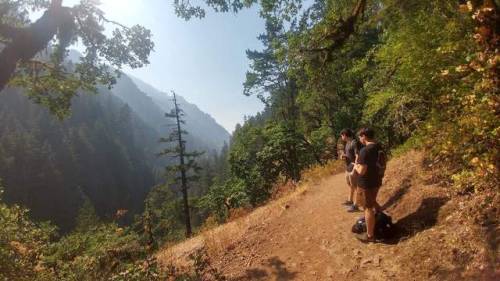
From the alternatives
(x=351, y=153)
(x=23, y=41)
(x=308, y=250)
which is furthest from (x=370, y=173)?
(x=23, y=41)

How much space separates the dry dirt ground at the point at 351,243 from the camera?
6.02m

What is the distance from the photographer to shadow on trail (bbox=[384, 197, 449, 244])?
24.0 ft

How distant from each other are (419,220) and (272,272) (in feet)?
9.96

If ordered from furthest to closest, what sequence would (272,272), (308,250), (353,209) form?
(353,209) → (308,250) → (272,272)

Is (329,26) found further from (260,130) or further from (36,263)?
(260,130)

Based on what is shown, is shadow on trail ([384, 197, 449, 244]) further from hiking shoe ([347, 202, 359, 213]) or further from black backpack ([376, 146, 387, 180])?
hiking shoe ([347, 202, 359, 213])

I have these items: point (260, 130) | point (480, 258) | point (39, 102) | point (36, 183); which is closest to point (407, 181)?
point (480, 258)

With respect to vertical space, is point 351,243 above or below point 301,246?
above

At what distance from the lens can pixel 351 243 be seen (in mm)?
7988

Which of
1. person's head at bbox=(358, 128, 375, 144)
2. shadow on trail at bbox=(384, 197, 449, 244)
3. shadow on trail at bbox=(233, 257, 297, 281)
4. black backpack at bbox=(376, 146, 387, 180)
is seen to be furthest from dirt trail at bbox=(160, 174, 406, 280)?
person's head at bbox=(358, 128, 375, 144)

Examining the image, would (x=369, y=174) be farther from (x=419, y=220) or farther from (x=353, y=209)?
(x=353, y=209)

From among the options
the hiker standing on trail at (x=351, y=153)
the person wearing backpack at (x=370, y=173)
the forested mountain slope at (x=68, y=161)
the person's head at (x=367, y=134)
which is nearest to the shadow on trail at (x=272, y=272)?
the person wearing backpack at (x=370, y=173)

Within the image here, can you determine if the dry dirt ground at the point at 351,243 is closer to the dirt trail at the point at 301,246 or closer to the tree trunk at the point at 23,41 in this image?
the dirt trail at the point at 301,246

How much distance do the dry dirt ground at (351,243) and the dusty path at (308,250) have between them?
0.02 m
